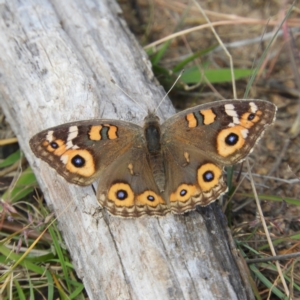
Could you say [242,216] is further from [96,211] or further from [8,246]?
[8,246]

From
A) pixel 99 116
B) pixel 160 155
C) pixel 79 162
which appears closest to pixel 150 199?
pixel 160 155

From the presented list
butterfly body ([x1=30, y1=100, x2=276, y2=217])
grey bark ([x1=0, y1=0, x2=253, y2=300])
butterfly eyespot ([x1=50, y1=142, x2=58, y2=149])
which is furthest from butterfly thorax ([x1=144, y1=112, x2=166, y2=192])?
butterfly eyespot ([x1=50, y1=142, x2=58, y2=149])

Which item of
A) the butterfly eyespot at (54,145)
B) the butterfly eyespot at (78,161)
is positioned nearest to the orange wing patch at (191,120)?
the butterfly eyespot at (78,161)

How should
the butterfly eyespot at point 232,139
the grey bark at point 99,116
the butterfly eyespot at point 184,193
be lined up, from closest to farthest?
the grey bark at point 99,116
the butterfly eyespot at point 184,193
the butterfly eyespot at point 232,139

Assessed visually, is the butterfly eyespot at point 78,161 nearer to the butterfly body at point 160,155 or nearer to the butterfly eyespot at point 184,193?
the butterfly body at point 160,155

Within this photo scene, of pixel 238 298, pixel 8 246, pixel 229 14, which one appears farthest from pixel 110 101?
pixel 229 14

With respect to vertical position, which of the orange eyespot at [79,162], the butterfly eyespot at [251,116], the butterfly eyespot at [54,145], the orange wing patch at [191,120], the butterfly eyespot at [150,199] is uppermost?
the butterfly eyespot at [54,145]

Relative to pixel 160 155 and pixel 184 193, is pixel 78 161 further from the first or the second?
pixel 184 193

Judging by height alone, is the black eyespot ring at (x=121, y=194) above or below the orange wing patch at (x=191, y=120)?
below
